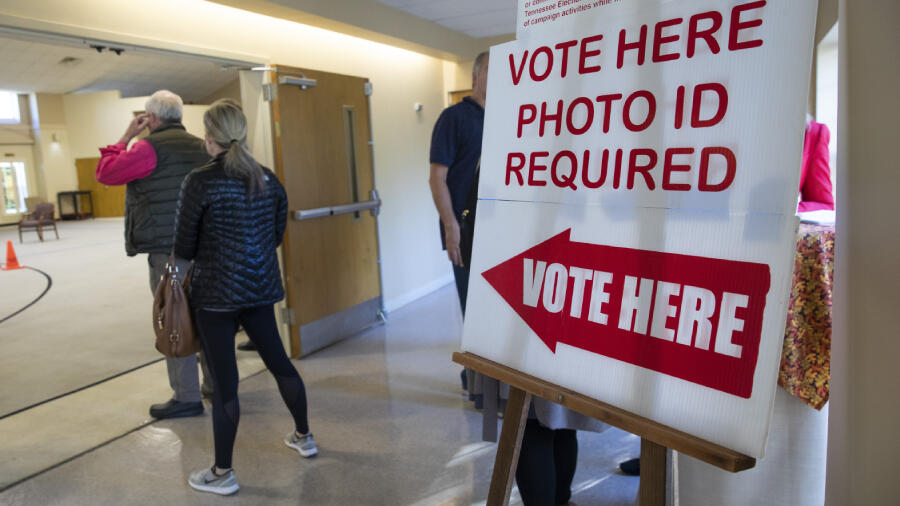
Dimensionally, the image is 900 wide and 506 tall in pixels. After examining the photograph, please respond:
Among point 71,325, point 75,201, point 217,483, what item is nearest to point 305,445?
point 217,483

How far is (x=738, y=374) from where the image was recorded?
2.70 feet

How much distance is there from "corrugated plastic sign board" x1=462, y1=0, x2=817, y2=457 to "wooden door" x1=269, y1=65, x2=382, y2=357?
2726 millimetres

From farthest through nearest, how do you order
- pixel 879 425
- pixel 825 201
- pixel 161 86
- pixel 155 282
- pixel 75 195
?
pixel 75 195
pixel 161 86
pixel 155 282
pixel 825 201
pixel 879 425

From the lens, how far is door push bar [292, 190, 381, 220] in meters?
3.76

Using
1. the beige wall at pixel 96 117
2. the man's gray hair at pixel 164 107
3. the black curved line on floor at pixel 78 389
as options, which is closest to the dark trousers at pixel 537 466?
Result: the man's gray hair at pixel 164 107

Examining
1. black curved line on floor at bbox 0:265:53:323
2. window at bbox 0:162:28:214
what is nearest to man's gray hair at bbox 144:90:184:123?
black curved line on floor at bbox 0:265:53:323

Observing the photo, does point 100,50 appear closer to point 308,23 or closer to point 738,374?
point 308,23

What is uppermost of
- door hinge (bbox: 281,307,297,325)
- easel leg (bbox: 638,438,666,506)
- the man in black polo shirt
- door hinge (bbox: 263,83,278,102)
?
door hinge (bbox: 263,83,278,102)

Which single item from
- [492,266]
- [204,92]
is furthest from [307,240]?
[204,92]

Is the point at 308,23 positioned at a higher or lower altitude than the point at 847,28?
higher

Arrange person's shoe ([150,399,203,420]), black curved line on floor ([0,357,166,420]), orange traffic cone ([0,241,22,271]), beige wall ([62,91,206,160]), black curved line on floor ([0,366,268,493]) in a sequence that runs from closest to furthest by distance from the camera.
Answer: black curved line on floor ([0,366,268,493])
person's shoe ([150,399,203,420])
black curved line on floor ([0,357,166,420])
orange traffic cone ([0,241,22,271])
beige wall ([62,91,206,160])

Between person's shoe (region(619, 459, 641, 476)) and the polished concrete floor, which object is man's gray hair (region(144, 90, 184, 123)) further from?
person's shoe (region(619, 459, 641, 476))

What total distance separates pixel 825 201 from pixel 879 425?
1.42m

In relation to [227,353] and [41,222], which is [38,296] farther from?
[41,222]
